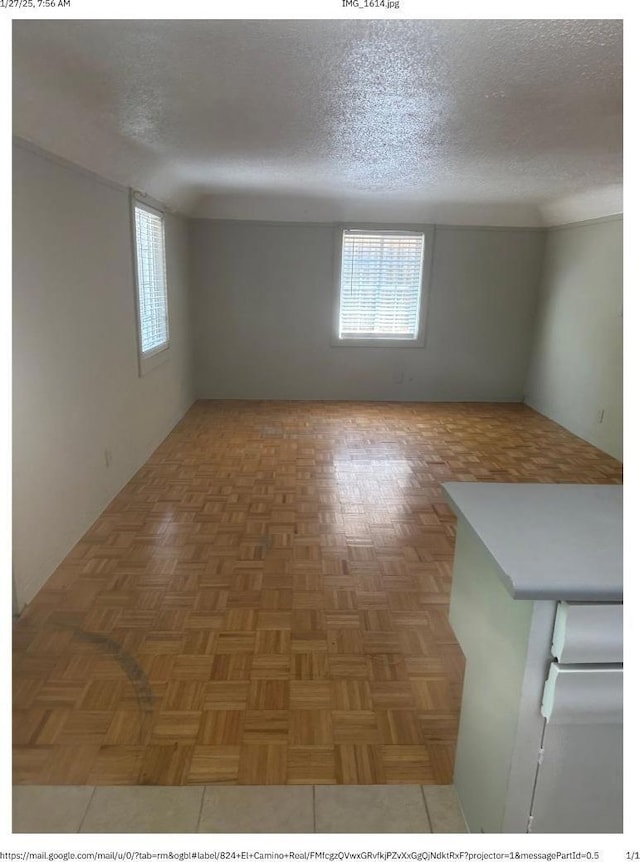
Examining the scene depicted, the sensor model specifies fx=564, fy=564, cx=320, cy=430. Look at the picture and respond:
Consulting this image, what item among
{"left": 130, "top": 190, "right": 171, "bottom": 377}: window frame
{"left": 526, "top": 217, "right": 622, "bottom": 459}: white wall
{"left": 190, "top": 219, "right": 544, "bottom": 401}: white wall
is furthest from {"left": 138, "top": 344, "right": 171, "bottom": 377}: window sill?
{"left": 526, "top": 217, "right": 622, "bottom": 459}: white wall

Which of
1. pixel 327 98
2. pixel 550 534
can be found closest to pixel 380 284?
pixel 327 98

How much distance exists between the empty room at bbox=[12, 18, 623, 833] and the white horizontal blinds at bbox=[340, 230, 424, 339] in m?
0.63

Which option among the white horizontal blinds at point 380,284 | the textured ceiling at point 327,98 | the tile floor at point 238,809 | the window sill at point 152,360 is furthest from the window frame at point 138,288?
the tile floor at point 238,809

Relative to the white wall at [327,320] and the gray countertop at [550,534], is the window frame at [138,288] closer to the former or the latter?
the white wall at [327,320]

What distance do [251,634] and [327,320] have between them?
4730 mm

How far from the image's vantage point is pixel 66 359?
295cm

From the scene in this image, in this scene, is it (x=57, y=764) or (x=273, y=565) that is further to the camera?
(x=273, y=565)

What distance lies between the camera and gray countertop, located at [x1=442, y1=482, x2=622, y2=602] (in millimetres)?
1059

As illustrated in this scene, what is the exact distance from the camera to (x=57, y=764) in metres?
1.70

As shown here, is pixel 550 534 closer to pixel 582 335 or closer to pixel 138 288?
pixel 138 288
